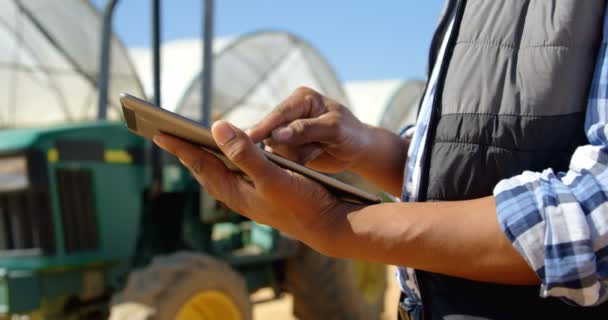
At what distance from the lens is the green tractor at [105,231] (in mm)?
3717

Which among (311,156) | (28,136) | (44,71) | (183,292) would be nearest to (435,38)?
(311,156)

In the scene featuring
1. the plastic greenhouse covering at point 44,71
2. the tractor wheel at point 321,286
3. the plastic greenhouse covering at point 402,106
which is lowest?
the plastic greenhouse covering at point 402,106

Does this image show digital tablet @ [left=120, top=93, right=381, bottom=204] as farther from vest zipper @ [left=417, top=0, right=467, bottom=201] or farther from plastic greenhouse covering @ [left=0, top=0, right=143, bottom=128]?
plastic greenhouse covering @ [left=0, top=0, right=143, bottom=128]

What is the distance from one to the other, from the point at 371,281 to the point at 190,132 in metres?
5.05

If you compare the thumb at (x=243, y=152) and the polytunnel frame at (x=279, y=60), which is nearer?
the thumb at (x=243, y=152)

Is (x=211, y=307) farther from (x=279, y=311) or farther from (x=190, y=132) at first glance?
(x=190, y=132)

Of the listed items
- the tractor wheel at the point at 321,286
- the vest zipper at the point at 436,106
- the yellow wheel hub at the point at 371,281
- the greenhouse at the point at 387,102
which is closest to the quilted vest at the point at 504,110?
the vest zipper at the point at 436,106

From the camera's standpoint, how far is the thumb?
1.12 m

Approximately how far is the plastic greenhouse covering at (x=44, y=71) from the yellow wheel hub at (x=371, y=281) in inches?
122

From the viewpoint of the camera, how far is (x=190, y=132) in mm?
1171

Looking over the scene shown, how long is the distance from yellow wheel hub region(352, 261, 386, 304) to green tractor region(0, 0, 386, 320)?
4.62 feet

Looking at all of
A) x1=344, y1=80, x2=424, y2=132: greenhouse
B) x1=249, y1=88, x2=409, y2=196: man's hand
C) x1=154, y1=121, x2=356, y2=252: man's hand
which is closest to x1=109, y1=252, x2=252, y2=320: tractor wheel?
x1=249, y1=88, x2=409, y2=196: man's hand

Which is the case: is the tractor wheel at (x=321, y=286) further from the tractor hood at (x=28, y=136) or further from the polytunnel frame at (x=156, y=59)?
the tractor hood at (x=28, y=136)

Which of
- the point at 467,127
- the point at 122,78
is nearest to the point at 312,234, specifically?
the point at 467,127
